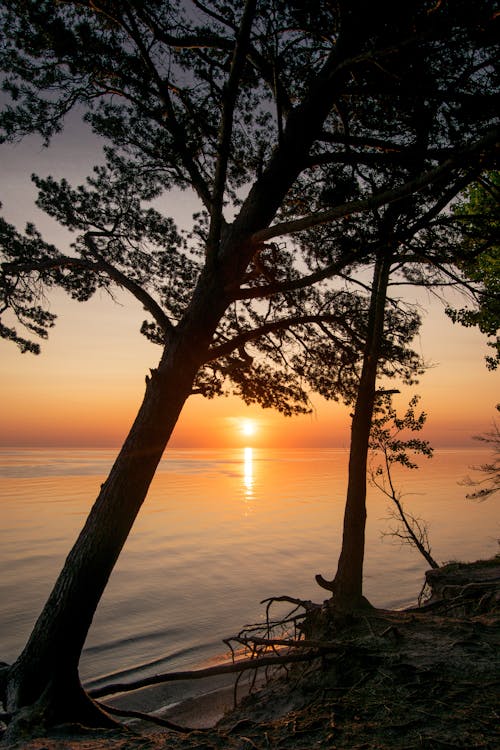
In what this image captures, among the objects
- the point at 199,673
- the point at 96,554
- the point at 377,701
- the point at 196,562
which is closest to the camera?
the point at 377,701

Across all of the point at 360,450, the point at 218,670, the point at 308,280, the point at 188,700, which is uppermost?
the point at 308,280

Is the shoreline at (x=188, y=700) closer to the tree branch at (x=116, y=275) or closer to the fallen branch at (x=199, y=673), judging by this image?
the fallen branch at (x=199, y=673)

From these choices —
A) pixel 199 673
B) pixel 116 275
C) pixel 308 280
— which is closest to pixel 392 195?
pixel 308 280

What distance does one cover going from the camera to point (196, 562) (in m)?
17.7

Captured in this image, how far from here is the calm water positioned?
10.9m

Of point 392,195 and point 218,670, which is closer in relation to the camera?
point 392,195

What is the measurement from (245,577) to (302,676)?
37.9ft

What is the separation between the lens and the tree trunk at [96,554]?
4074mm

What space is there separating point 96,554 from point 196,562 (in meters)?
14.4

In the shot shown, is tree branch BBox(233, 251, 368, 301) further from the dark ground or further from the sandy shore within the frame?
the sandy shore

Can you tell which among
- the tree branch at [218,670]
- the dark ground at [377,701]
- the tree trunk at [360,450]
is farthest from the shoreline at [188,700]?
the tree branch at [218,670]

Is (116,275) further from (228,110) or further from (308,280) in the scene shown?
(308,280)

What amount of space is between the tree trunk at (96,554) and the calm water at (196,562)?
5677 millimetres

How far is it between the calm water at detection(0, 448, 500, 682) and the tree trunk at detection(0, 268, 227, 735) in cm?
568
